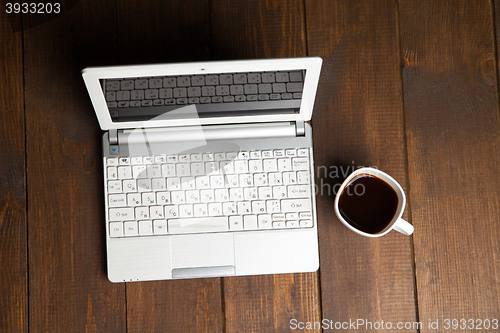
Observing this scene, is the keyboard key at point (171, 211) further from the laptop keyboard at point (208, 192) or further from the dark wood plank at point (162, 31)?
the dark wood plank at point (162, 31)

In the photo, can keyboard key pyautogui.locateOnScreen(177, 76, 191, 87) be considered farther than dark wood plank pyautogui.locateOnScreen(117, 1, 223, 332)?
No

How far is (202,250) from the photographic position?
734mm

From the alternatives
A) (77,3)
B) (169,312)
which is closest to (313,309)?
(169,312)

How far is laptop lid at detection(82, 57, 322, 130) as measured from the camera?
61 cm

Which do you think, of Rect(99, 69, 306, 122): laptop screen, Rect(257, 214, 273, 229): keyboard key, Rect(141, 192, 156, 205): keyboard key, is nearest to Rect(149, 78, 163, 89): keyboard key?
Rect(99, 69, 306, 122): laptop screen

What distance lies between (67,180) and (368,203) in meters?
0.61

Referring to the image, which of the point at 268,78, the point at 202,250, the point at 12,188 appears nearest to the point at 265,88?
the point at 268,78

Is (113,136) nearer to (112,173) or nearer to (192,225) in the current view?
(112,173)

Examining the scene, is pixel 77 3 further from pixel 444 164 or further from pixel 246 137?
pixel 444 164

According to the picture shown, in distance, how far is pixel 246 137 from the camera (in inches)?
29.0

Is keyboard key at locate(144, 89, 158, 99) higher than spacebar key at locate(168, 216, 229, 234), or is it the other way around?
keyboard key at locate(144, 89, 158, 99)

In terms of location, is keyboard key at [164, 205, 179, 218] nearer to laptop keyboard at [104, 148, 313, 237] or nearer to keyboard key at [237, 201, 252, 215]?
laptop keyboard at [104, 148, 313, 237]

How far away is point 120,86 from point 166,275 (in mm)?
366

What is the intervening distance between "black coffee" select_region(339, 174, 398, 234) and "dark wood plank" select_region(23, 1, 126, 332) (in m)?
0.49
